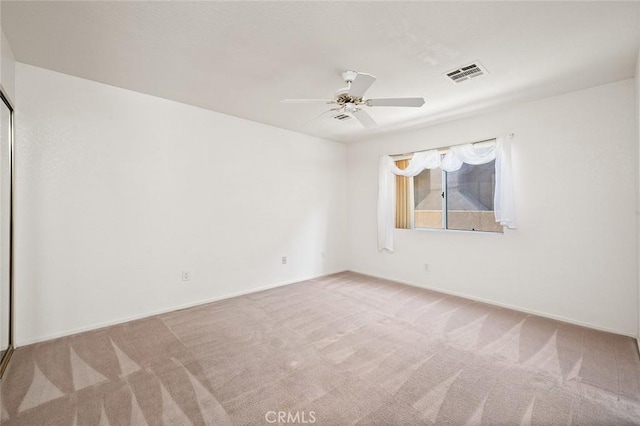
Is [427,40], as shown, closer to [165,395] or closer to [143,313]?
[165,395]

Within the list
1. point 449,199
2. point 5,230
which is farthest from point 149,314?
point 449,199

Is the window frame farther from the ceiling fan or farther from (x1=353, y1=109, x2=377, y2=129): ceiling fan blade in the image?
the ceiling fan

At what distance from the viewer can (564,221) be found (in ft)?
10.6

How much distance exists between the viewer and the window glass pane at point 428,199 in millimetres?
4555

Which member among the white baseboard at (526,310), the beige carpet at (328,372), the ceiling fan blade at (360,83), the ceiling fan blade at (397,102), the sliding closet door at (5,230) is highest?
the ceiling fan blade at (360,83)

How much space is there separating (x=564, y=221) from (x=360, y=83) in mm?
2935

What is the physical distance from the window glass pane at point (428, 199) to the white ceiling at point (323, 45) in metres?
1.56

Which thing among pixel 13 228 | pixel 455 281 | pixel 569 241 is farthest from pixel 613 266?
pixel 13 228

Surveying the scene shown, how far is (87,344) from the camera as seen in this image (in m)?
2.64

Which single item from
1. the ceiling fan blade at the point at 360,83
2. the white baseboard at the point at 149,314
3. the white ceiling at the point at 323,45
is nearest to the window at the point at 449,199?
the white ceiling at the point at 323,45

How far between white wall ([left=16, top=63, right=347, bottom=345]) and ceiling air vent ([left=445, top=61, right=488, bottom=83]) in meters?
2.76

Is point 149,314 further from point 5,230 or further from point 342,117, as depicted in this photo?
point 342,117

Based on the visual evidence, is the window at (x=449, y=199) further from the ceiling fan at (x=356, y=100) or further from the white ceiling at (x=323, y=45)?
the ceiling fan at (x=356, y=100)

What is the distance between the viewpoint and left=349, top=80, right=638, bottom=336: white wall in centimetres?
288
